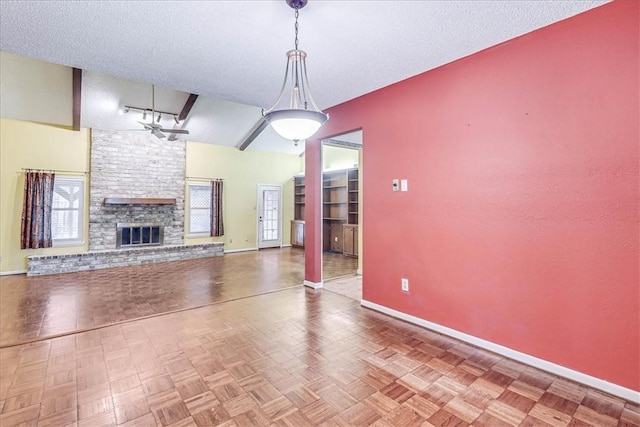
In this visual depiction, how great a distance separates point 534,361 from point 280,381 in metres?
1.97

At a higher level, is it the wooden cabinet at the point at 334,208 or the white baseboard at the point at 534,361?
the wooden cabinet at the point at 334,208

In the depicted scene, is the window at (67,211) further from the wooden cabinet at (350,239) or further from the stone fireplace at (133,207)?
the wooden cabinet at (350,239)

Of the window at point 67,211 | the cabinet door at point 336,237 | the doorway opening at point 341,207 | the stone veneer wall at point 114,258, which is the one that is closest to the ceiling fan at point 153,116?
the window at point 67,211

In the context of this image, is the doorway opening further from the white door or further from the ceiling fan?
the ceiling fan

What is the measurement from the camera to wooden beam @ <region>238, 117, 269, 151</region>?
24.7 ft

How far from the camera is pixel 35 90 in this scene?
516cm

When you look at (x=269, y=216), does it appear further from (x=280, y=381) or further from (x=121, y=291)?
(x=280, y=381)

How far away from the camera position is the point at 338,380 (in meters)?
2.18

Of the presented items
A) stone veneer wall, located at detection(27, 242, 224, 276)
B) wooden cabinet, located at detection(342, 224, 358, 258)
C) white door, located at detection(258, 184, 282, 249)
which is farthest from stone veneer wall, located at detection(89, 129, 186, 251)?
wooden cabinet, located at detection(342, 224, 358, 258)

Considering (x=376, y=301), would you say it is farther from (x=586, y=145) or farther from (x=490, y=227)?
(x=586, y=145)

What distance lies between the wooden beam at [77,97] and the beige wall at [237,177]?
7.45 feet

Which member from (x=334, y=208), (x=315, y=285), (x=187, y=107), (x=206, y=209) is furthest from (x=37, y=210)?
(x=334, y=208)

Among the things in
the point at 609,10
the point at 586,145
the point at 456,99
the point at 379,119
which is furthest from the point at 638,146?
the point at 379,119

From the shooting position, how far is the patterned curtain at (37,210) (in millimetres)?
5680
